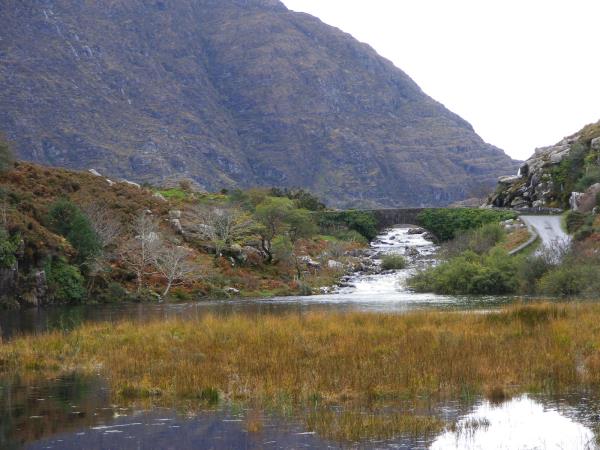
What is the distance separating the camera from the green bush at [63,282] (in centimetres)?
5400

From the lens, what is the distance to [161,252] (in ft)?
203

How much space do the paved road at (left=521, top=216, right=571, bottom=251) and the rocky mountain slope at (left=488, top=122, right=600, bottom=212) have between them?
2700 mm

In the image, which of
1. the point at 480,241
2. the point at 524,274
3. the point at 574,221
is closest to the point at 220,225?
the point at 480,241

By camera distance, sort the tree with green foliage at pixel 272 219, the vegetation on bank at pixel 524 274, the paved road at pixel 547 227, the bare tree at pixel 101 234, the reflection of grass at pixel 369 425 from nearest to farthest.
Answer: the reflection of grass at pixel 369 425 → the vegetation on bank at pixel 524 274 → the bare tree at pixel 101 234 → the paved road at pixel 547 227 → the tree with green foliage at pixel 272 219

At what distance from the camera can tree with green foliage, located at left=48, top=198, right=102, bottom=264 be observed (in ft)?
189

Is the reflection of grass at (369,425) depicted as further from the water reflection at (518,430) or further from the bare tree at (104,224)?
the bare tree at (104,224)

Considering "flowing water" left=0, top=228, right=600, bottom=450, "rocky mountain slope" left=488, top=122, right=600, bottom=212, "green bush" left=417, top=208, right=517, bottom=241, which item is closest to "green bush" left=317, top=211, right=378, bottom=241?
"green bush" left=417, top=208, right=517, bottom=241

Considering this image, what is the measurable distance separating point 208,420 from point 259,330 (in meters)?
11.4

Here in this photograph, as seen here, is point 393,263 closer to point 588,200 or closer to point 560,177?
point 588,200

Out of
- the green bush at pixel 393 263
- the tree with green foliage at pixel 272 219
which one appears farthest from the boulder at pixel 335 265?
the tree with green foliage at pixel 272 219

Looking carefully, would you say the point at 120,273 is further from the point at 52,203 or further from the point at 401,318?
the point at 401,318

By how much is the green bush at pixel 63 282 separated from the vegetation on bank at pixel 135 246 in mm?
72

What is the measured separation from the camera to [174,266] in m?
59.7

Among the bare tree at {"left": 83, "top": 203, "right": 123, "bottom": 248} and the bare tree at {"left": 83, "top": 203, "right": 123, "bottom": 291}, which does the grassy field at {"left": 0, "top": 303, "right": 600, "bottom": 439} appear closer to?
the bare tree at {"left": 83, "top": 203, "right": 123, "bottom": 291}
